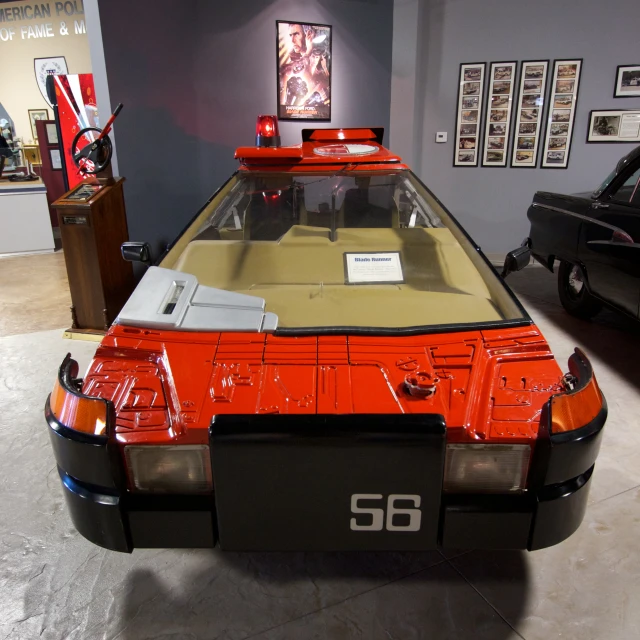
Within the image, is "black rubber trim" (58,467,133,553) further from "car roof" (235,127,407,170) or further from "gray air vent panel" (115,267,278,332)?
"car roof" (235,127,407,170)

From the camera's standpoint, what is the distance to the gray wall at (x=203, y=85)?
14.1 ft

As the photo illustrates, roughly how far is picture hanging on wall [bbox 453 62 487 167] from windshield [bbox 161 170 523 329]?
3203 mm

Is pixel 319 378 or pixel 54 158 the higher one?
pixel 54 158

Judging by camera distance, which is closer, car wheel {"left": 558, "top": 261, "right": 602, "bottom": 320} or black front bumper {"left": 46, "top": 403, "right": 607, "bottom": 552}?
black front bumper {"left": 46, "top": 403, "right": 607, "bottom": 552}

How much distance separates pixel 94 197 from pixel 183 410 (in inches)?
102

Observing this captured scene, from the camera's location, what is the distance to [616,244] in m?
3.28

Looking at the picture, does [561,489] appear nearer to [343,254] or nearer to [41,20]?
[343,254]

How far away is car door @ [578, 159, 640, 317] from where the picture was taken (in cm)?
315

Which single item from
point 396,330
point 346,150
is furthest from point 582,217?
point 396,330

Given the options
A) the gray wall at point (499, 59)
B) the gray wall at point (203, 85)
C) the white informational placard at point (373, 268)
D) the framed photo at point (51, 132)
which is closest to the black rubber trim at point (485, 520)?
the white informational placard at point (373, 268)

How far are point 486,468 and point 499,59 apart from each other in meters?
5.08

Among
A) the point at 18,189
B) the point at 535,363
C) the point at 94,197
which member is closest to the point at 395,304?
the point at 535,363

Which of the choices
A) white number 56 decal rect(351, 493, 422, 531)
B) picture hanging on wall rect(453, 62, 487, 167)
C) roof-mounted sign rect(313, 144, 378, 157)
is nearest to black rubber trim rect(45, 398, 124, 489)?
white number 56 decal rect(351, 493, 422, 531)

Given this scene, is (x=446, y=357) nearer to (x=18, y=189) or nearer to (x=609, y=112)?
(x=609, y=112)
